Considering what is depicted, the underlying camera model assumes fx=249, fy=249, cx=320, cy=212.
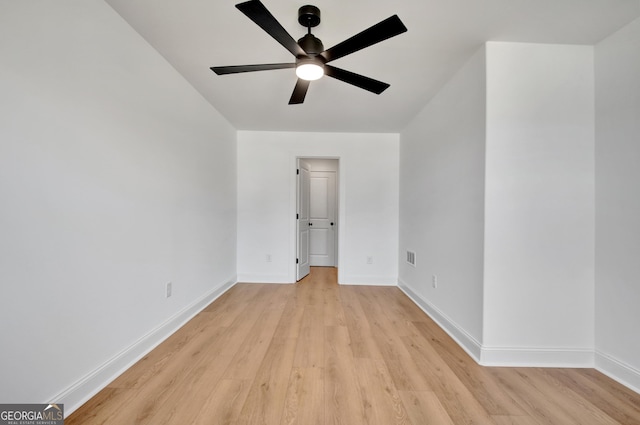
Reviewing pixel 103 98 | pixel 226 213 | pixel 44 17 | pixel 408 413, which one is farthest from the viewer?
pixel 226 213

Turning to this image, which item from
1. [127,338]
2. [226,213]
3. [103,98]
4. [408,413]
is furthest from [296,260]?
[103,98]

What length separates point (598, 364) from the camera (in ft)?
5.80

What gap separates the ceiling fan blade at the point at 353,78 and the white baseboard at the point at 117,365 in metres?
2.33

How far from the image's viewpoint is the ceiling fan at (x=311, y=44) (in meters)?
1.21

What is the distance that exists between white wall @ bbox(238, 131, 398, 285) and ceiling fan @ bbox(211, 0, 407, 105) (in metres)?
2.07

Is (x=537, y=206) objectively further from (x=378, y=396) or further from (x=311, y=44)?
(x=311, y=44)

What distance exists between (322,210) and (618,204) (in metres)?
4.16

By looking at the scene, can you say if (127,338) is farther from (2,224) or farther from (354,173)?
(354,173)

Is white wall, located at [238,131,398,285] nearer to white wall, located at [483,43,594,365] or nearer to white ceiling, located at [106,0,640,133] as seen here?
white ceiling, located at [106,0,640,133]

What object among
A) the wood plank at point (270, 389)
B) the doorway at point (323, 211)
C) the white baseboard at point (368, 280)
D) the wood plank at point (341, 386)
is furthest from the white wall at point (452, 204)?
the doorway at point (323, 211)

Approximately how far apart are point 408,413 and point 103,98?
254 cm

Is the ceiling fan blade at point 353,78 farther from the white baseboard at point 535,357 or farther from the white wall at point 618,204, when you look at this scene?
the white baseboard at point 535,357

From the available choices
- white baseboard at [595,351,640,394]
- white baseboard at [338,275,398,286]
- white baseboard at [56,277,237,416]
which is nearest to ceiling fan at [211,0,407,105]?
white baseboard at [56,277,237,416]

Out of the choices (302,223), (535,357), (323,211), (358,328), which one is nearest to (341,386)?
(358,328)
